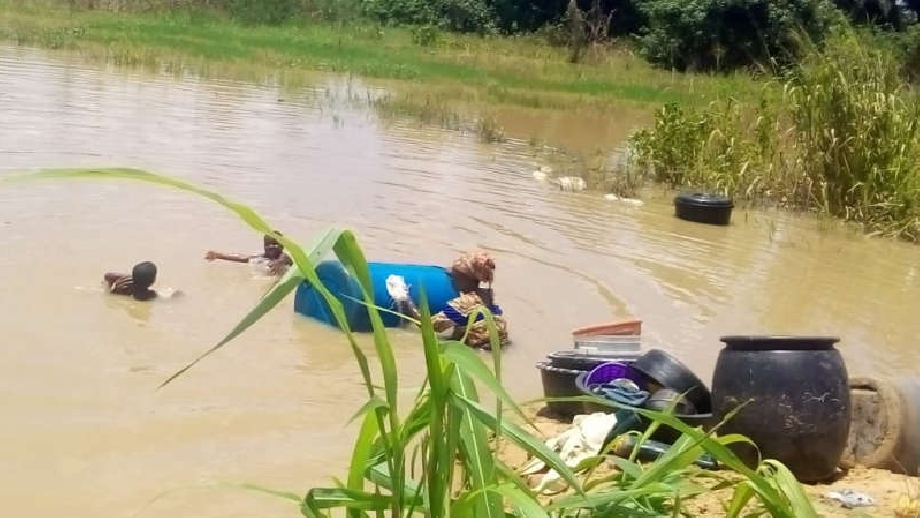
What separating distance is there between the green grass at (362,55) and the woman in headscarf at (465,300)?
37.8 feet

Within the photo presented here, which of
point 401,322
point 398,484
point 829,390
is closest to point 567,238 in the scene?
point 401,322

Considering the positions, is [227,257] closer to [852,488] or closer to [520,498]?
[852,488]

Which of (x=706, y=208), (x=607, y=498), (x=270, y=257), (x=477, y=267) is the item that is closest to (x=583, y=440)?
(x=607, y=498)

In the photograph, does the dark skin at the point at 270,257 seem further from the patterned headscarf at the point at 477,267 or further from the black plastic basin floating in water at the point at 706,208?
the black plastic basin floating in water at the point at 706,208

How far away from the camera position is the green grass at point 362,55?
22.2 metres

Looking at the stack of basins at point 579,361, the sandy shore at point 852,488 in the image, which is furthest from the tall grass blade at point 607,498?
the stack of basins at point 579,361

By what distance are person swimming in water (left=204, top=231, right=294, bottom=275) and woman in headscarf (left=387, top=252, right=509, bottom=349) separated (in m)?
1.02

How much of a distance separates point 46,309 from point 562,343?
273 cm

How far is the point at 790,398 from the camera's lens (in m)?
4.48

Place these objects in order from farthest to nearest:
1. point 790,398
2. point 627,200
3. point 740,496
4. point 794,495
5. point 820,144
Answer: point 627,200
point 820,144
point 790,398
point 740,496
point 794,495

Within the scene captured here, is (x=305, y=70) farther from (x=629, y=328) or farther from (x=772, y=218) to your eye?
(x=629, y=328)

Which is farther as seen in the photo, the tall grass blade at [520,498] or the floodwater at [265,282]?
the floodwater at [265,282]

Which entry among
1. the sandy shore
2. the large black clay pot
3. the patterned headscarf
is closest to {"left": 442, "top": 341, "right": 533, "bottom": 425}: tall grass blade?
the sandy shore

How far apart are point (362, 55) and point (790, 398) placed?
2352 centimetres
